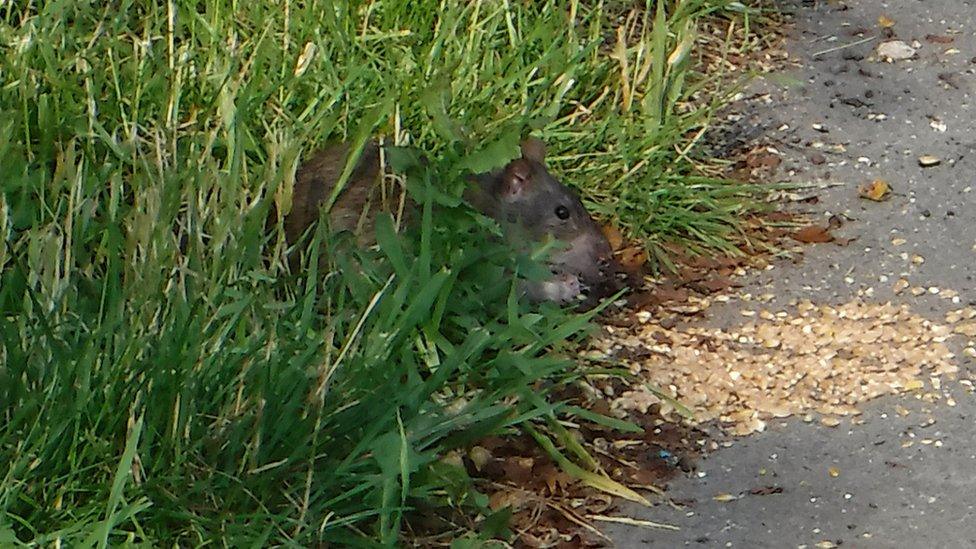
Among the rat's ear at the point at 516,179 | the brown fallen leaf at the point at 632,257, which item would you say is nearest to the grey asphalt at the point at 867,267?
the brown fallen leaf at the point at 632,257

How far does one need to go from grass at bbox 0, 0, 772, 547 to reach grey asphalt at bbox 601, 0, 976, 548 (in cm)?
31

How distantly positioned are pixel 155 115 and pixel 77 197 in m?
0.80

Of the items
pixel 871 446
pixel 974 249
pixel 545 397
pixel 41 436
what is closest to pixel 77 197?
pixel 41 436

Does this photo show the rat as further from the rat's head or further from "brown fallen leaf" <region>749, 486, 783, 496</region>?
"brown fallen leaf" <region>749, 486, 783, 496</region>

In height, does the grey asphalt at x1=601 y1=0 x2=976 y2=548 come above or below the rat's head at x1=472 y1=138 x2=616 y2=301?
below

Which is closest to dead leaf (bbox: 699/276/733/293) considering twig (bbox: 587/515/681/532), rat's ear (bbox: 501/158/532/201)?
rat's ear (bbox: 501/158/532/201)

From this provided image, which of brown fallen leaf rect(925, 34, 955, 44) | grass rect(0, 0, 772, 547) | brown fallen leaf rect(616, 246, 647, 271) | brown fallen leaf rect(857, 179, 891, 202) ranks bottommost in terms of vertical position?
brown fallen leaf rect(857, 179, 891, 202)

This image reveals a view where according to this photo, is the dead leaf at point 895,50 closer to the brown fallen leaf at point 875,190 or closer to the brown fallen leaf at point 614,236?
the brown fallen leaf at point 875,190

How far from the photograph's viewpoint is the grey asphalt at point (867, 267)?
10.3 ft

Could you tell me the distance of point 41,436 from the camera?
2.48m

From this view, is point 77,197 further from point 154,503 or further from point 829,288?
point 829,288

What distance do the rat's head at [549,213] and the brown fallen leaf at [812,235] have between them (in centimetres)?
63

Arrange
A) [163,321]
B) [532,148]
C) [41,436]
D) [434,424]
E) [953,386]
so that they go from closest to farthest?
[41,436]
[163,321]
[434,424]
[953,386]
[532,148]

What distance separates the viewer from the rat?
3682 mm
